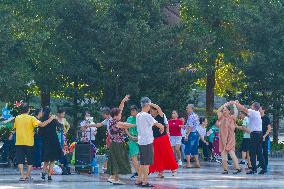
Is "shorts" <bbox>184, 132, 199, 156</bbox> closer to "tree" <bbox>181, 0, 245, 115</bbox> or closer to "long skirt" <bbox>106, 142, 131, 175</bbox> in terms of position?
"long skirt" <bbox>106, 142, 131, 175</bbox>

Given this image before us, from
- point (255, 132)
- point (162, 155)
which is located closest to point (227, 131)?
point (255, 132)

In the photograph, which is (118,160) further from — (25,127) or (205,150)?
(205,150)

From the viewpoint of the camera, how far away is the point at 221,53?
141ft

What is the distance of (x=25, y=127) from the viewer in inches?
869

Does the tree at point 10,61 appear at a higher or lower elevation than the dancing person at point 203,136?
higher

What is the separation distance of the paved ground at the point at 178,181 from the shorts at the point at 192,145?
4.67 ft

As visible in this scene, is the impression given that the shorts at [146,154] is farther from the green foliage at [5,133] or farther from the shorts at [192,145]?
the shorts at [192,145]

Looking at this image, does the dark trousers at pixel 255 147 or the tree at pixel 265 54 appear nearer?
the dark trousers at pixel 255 147

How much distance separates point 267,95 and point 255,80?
3.11 ft

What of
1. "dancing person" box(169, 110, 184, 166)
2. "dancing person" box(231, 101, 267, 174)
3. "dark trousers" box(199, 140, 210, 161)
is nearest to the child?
"dark trousers" box(199, 140, 210, 161)

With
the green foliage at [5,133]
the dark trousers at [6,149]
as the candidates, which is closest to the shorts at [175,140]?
Result: the green foliage at [5,133]

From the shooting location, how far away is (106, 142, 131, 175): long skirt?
2133 cm

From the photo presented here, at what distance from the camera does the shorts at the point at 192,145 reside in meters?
27.6

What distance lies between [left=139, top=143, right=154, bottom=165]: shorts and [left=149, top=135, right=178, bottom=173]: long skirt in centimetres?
149
